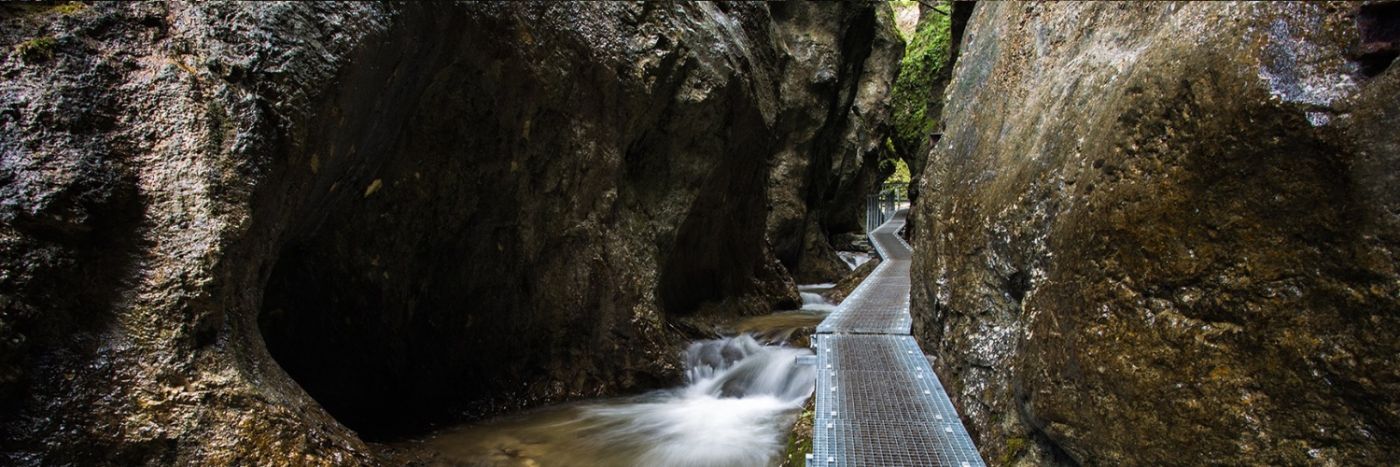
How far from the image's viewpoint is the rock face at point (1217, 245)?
1.92m

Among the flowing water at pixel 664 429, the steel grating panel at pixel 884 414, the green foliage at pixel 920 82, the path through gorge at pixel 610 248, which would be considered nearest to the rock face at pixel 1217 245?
the path through gorge at pixel 610 248

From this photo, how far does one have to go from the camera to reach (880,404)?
4.66m

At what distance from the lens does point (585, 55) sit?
6883mm

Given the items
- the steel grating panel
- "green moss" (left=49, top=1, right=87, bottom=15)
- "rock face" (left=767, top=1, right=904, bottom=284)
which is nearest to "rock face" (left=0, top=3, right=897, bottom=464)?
"green moss" (left=49, top=1, right=87, bottom=15)

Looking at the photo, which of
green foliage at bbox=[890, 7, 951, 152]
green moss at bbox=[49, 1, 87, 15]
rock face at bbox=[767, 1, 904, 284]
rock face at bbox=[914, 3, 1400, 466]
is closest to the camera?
rock face at bbox=[914, 3, 1400, 466]

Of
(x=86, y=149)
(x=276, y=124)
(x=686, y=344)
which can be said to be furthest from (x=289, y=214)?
(x=686, y=344)

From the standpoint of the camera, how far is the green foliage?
28234mm

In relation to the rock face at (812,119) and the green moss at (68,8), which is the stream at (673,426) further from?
the rock face at (812,119)

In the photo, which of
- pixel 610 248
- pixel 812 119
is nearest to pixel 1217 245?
pixel 610 248

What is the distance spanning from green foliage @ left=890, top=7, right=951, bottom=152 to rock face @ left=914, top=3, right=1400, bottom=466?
2539 cm

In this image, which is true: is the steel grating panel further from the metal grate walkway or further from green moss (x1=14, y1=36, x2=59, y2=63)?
green moss (x1=14, y1=36, x2=59, y2=63)

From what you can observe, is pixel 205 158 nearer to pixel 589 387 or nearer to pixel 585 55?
pixel 585 55

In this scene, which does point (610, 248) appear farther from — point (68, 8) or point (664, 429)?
point (68, 8)

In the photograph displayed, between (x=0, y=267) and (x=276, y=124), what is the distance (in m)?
1.32
